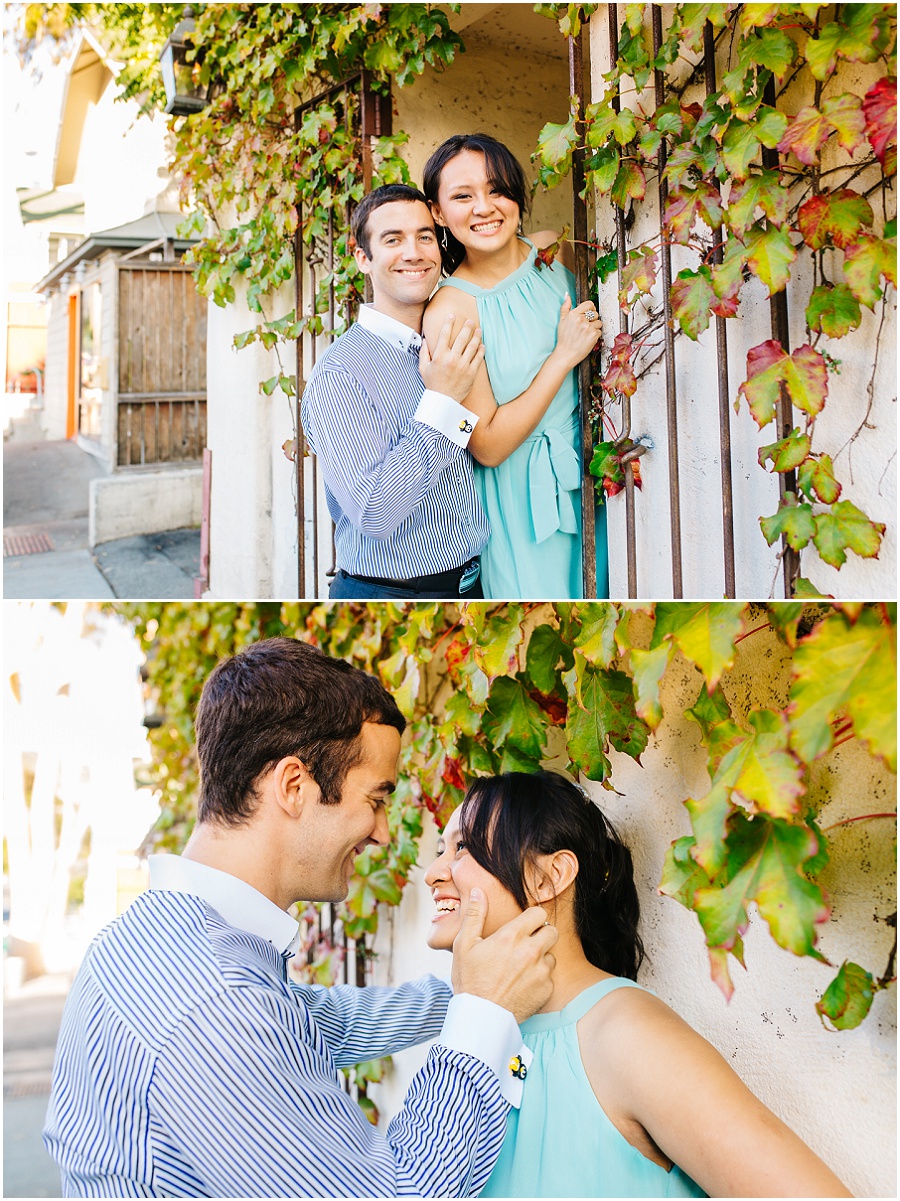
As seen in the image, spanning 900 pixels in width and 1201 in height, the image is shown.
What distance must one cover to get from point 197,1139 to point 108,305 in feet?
29.5

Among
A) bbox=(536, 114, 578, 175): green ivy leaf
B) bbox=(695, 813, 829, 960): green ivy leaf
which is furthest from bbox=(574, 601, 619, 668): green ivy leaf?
bbox=(536, 114, 578, 175): green ivy leaf

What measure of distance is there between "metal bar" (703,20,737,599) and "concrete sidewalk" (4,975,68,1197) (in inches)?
135

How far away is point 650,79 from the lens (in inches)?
80.6

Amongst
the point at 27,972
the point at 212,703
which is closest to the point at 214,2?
the point at 212,703

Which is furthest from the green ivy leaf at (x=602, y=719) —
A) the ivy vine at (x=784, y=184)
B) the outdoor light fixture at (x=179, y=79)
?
the outdoor light fixture at (x=179, y=79)

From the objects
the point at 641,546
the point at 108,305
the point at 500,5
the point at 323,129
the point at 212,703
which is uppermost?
the point at 108,305

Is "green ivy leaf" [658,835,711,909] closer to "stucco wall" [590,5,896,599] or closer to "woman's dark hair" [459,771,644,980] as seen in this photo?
"woman's dark hair" [459,771,644,980]

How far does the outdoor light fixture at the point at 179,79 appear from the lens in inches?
156

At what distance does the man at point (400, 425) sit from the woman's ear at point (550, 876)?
28.0 inches

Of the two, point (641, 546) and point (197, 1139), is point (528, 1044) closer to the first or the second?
point (197, 1139)

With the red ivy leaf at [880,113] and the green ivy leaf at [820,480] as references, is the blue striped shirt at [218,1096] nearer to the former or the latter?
the green ivy leaf at [820,480]

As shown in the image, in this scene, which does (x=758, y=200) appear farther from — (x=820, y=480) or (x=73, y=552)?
(x=73, y=552)

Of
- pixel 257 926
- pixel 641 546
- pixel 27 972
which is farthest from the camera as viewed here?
pixel 27 972

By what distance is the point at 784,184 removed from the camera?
170 cm
